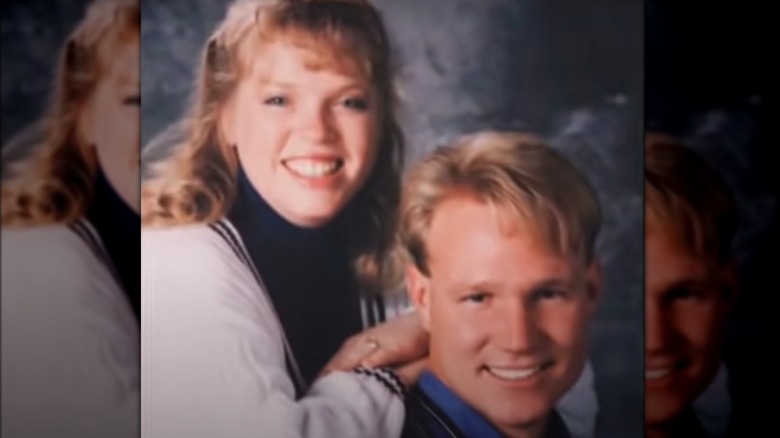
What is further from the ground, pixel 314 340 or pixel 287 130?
pixel 287 130

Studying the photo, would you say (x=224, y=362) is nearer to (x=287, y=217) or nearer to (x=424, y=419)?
(x=287, y=217)

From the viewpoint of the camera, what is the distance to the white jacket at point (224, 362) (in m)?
2.10

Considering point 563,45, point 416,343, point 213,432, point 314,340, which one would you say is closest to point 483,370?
point 416,343

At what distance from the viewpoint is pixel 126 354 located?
2109 millimetres

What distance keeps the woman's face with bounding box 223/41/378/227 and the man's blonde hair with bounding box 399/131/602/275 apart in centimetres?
13

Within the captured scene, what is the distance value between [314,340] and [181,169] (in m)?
0.46

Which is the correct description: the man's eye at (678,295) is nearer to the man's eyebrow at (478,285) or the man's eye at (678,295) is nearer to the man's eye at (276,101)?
the man's eyebrow at (478,285)

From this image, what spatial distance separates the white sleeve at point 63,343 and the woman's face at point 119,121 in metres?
0.16

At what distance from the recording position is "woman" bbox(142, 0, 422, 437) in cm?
211

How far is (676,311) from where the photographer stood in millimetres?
2137

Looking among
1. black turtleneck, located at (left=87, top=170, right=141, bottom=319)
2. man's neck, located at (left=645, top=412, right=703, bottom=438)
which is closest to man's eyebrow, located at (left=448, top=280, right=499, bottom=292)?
man's neck, located at (left=645, top=412, right=703, bottom=438)

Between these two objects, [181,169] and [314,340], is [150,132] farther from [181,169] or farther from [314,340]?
[314,340]

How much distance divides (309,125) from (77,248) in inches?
22.0

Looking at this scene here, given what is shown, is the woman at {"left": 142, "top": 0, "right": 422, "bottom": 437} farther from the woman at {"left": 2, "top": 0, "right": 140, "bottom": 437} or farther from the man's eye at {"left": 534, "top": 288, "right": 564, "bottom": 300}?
the man's eye at {"left": 534, "top": 288, "right": 564, "bottom": 300}
